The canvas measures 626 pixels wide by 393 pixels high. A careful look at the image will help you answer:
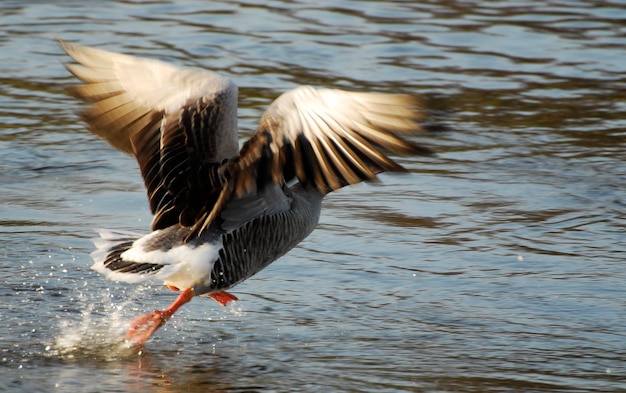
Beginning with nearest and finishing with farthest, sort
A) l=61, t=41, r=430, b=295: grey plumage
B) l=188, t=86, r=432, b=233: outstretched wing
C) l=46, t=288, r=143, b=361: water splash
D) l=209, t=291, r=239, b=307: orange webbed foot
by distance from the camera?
l=188, t=86, r=432, b=233: outstretched wing
l=61, t=41, r=430, b=295: grey plumage
l=46, t=288, r=143, b=361: water splash
l=209, t=291, r=239, b=307: orange webbed foot

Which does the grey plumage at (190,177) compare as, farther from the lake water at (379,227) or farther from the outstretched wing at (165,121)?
the lake water at (379,227)

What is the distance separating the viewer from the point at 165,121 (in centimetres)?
609

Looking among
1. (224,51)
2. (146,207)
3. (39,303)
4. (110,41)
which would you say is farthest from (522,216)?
(110,41)

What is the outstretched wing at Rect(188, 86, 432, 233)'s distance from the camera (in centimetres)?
486

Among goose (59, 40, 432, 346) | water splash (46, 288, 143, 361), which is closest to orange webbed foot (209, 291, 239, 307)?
goose (59, 40, 432, 346)

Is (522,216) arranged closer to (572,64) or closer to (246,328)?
(246,328)

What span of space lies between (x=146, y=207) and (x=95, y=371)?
2.59 m

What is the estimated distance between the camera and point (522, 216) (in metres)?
8.03

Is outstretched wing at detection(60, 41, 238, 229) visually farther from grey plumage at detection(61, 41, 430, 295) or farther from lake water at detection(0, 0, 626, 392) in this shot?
lake water at detection(0, 0, 626, 392)

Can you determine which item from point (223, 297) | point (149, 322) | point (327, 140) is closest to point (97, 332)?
point (149, 322)

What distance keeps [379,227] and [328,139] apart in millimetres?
2865

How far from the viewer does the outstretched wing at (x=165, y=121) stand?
5809 mm

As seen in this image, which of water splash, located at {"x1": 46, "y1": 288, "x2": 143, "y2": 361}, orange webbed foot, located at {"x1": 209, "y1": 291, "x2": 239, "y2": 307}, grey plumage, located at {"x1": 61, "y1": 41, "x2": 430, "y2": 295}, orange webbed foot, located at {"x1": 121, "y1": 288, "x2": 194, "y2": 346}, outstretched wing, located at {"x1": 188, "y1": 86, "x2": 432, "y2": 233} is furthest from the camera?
orange webbed foot, located at {"x1": 209, "y1": 291, "x2": 239, "y2": 307}

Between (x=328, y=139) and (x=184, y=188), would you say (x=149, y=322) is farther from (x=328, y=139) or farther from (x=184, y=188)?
(x=328, y=139)
